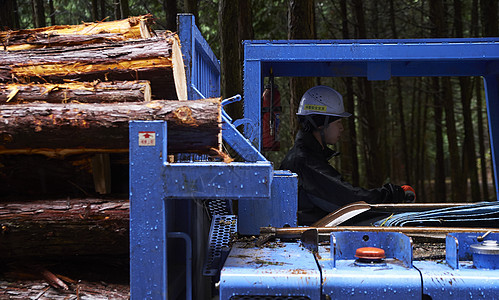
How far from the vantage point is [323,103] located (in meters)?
4.59

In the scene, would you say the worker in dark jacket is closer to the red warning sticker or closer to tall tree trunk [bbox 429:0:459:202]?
the red warning sticker

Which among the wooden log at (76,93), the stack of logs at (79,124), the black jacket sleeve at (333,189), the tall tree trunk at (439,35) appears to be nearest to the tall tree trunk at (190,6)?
the stack of logs at (79,124)

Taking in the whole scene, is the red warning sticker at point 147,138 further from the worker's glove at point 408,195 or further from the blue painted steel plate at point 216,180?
the worker's glove at point 408,195

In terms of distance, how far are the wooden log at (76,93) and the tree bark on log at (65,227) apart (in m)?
0.70

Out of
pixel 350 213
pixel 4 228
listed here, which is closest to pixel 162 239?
pixel 4 228

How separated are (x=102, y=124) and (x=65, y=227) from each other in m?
0.76

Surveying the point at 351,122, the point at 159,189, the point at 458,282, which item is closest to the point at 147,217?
the point at 159,189

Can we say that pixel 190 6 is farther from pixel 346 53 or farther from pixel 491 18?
pixel 346 53

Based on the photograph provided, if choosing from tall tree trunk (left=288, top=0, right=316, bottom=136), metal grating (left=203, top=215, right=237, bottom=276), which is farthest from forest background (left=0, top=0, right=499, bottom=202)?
metal grating (left=203, top=215, right=237, bottom=276)

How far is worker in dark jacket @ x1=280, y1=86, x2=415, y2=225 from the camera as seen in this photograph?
13.6 ft

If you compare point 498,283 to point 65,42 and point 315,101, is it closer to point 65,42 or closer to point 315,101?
point 315,101

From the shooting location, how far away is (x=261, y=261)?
8.27 ft

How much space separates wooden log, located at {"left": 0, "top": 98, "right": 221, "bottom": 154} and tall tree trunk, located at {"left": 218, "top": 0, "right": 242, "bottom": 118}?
19.5 feet

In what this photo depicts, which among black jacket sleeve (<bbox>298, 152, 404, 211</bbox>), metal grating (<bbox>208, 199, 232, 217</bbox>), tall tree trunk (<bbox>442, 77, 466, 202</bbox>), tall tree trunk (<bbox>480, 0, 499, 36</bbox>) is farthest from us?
tall tree trunk (<bbox>442, 77, 466, 202</bbox>)
